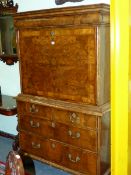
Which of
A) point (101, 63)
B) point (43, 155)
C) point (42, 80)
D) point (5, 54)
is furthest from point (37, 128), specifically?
point (5, 54)

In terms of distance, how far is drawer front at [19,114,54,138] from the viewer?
8.88ft

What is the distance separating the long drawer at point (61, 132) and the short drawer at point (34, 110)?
0.19 ft

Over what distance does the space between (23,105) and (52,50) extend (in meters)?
0.79

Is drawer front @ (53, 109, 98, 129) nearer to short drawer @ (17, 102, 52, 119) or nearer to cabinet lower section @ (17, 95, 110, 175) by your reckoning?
cabinet lower section @ (17, 95, 110, 175)

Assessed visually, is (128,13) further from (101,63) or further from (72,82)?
(72,82)

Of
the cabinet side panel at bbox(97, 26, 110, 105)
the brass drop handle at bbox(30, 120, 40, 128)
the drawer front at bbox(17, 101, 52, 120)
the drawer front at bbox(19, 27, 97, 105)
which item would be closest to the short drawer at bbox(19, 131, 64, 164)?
the brass drop handle at bbox(30, 120, 40, 128)

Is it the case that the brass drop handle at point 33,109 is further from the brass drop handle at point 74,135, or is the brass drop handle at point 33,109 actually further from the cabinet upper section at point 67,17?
the cabinet upper section at point 67,17

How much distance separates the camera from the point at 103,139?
7.80 feet

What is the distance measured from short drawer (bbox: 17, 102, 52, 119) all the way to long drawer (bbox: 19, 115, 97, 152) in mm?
58

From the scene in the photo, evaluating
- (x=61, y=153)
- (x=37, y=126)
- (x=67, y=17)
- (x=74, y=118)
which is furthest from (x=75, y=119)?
(x=67, y=17)

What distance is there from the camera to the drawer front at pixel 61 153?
2.44 m

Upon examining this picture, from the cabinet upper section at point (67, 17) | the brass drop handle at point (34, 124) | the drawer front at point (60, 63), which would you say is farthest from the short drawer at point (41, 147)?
the cabinet upper section at point (67, 17)

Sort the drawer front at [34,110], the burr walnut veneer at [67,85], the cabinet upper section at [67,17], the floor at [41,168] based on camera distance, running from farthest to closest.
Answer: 1. the floor at [41,168]
2. the drawer front at [34,110]
3. the burr walnut veneer at [67,85]
4. the cabinet upper section at [67,17]

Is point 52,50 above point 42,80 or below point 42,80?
above
